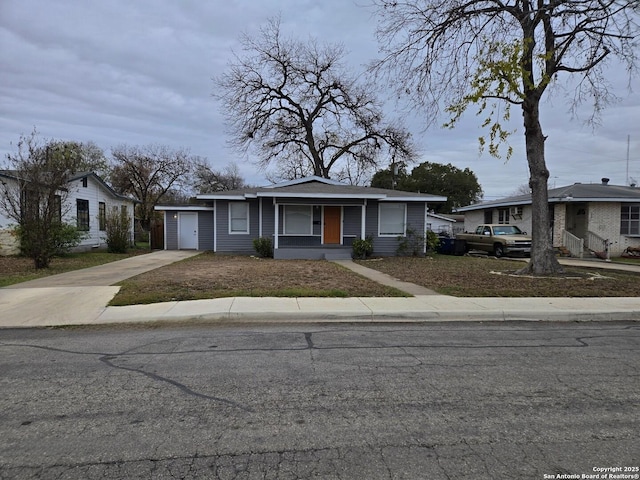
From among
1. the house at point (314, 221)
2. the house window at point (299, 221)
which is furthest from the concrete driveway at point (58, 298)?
the house window at point (299, 221)

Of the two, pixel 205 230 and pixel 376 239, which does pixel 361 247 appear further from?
pixel 205 230

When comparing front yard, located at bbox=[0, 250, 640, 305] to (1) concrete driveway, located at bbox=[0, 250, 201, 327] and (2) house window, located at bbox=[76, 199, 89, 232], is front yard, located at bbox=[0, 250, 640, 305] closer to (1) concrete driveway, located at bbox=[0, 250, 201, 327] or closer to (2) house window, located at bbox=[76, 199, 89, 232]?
(1) concrete driveway, located at bbox=[0, 250, 201, 327]

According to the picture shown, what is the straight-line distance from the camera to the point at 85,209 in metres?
23.4

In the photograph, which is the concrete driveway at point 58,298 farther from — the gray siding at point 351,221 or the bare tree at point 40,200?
the gray siding at point 351,221

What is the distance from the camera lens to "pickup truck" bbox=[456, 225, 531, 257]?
20.6 m

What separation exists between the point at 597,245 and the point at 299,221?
1563 cm

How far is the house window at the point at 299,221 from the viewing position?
67.3 feet

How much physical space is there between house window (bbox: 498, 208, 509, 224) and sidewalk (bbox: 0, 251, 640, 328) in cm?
1775

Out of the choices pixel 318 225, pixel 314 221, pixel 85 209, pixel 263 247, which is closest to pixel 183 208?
pixel 85 209

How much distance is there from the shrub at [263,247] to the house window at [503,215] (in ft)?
51.6

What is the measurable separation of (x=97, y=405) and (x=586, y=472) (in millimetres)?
3974

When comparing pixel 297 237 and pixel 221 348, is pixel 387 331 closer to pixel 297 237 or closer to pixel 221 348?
pixel 221 348

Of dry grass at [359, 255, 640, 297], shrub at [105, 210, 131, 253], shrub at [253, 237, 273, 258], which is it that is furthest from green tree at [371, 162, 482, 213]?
dry grass at [359, 255, 640, 297]

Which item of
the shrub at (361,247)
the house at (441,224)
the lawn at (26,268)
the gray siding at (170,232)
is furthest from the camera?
the house at (441,224)
